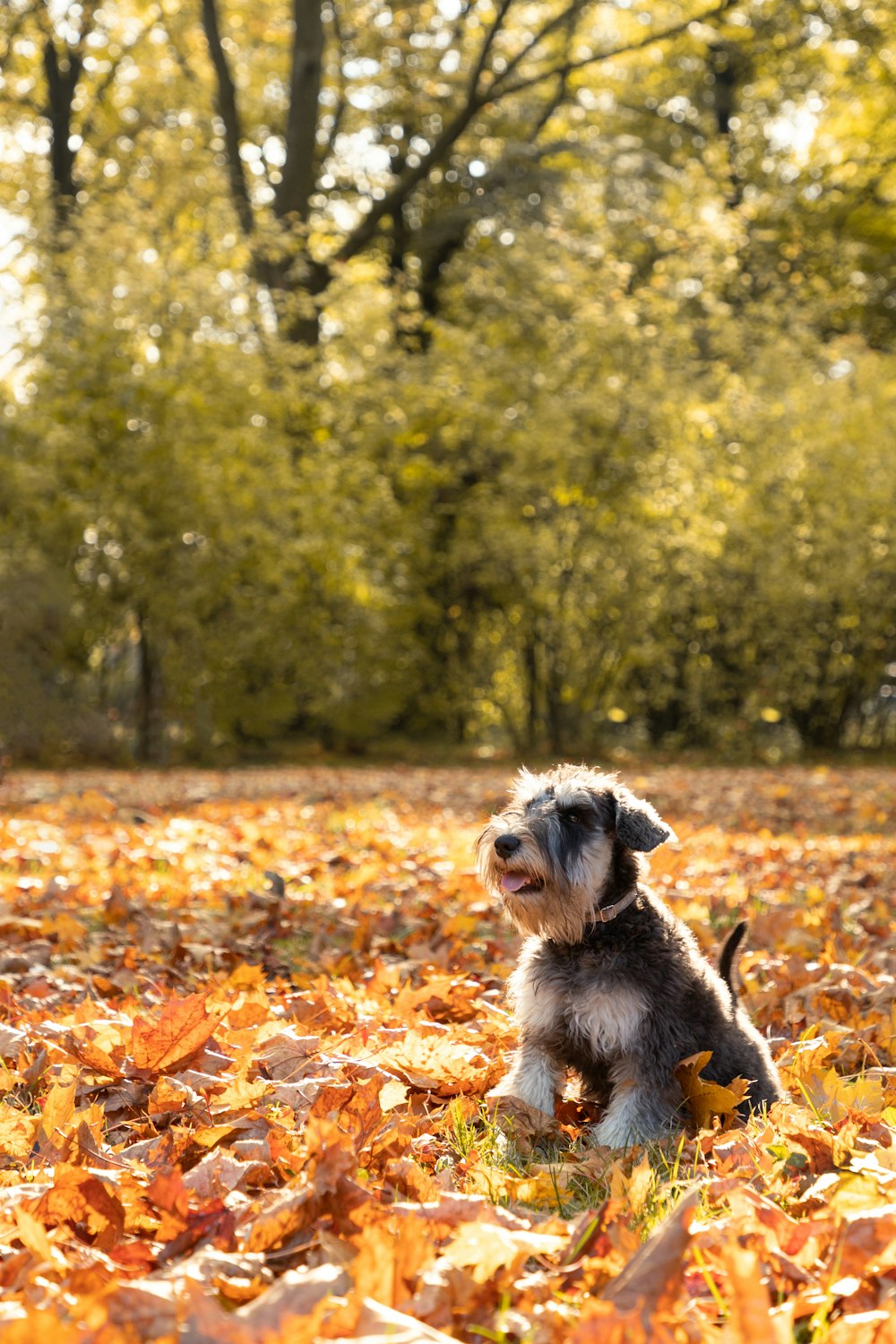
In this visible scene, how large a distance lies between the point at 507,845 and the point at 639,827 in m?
0.40

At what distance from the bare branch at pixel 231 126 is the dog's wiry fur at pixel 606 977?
1765cm

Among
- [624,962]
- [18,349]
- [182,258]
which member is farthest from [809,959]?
[182,258]

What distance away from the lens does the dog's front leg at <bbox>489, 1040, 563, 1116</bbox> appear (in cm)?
330

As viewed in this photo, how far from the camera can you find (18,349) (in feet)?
51.2

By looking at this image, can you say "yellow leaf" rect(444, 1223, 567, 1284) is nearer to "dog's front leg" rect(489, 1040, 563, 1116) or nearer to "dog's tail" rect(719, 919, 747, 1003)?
"dog's front leg" rect(489, 1040, 563, 1116)

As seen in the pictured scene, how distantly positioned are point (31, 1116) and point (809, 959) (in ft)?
11.0

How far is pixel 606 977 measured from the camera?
10.9ft

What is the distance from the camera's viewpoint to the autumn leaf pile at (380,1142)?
6.64 feet

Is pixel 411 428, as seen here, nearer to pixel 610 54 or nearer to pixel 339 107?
pixel 610 54

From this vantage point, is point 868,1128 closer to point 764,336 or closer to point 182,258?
point 182,258

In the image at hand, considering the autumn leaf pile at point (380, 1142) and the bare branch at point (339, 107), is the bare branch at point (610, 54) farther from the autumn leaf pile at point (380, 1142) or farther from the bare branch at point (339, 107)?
the autumn leaf pile at point (380, 1142)

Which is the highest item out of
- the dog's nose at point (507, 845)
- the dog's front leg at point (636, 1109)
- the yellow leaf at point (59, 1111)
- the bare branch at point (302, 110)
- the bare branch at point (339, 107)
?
the bare branch at point (339, 107)

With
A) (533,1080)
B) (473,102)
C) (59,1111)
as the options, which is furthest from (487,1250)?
(473,102)

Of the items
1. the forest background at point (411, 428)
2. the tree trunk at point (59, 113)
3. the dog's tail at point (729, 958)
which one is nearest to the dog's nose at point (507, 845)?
the dog's tail at point (729, 958)
